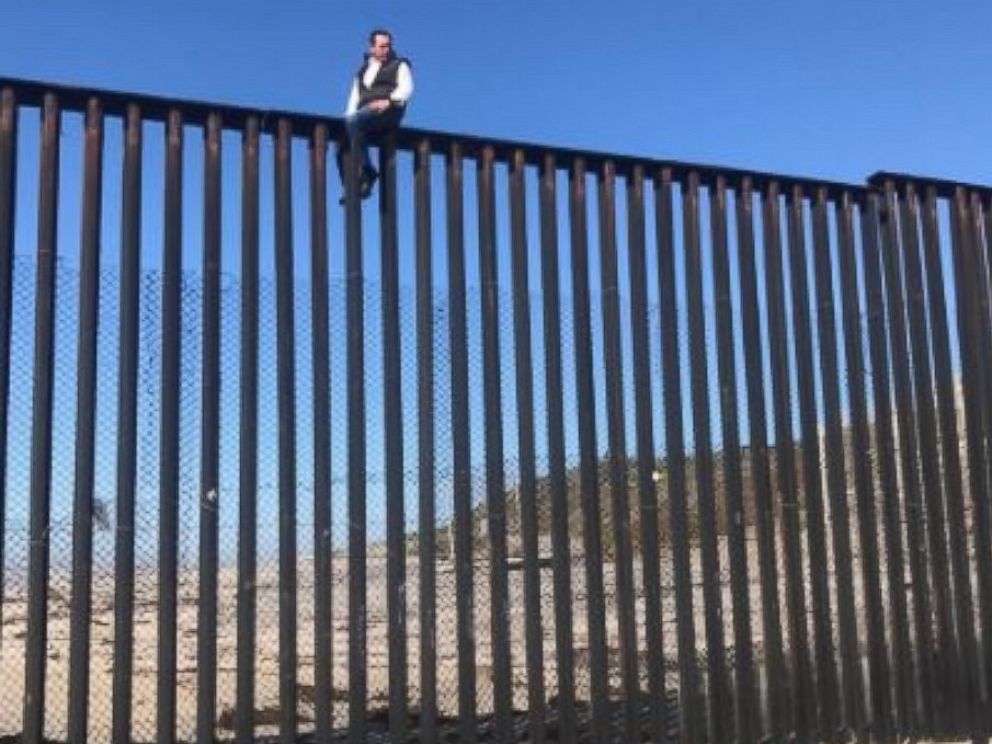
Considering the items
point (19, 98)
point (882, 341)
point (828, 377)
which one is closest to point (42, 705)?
point (19, 98)

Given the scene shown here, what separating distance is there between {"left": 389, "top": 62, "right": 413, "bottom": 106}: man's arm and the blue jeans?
5 centimetres

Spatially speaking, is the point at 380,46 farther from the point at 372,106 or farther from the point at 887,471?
the point at 887,471

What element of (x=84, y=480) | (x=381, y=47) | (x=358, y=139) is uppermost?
(x=381, y=47)

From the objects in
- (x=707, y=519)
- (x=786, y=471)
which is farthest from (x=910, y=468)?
(x=707, y=519)

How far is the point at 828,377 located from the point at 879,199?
1405 millimetres

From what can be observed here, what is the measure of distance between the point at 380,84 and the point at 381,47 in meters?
0.39

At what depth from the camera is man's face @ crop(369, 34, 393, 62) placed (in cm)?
838

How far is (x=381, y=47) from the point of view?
27.6 ft

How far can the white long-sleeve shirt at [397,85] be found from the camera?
8.08 m

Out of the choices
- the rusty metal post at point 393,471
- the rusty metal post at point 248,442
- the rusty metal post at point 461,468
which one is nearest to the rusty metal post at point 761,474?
the rusty metal post at point 461,468

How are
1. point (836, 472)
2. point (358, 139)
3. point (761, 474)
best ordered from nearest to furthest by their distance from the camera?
point (358, 139)
point (761, 474)
point (836, 472)

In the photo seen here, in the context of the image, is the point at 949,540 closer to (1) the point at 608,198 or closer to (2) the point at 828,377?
(2) the point at 828,377

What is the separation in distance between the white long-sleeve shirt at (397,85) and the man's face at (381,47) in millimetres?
98

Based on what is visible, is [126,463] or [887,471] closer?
[126,463]
